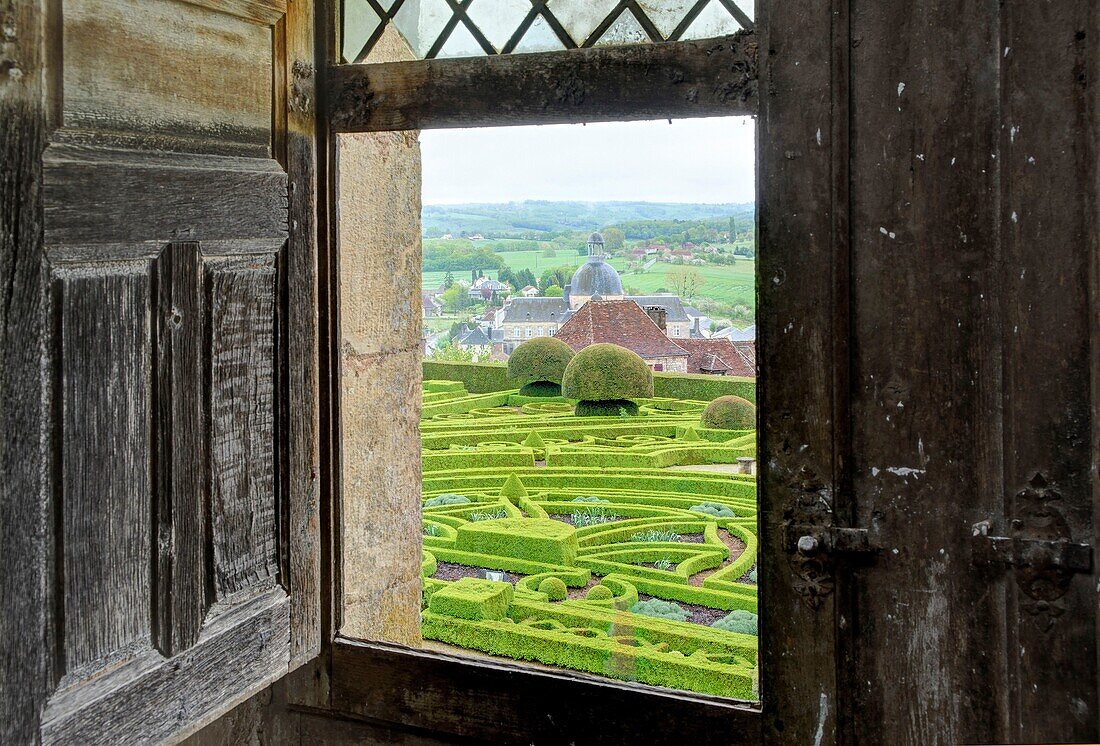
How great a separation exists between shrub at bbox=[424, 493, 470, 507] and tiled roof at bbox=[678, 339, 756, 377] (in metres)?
1.13

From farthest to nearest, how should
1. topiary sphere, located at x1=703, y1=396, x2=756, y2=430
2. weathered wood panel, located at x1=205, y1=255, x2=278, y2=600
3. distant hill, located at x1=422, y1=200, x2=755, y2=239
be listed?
topiary sphere, located at x1=703, y1=396, x2=756, y2=430
distant hill, located at x1=422, y1=200, x2=755, y2=239
weathered wood panel, located at x1=205, y1=255, x2=278, y2=600

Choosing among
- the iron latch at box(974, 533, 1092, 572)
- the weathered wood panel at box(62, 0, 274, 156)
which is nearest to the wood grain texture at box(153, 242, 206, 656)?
the weathered wood panel at box(62, 0, 274, 156)

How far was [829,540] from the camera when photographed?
5.56 feet

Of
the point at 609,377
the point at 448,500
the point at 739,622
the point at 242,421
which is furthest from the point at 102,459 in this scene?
the point at 448,500

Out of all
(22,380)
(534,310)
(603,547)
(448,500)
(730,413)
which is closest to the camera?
(22,380)

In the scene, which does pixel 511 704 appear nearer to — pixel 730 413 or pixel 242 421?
pixel 242 421

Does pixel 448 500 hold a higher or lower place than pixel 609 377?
lower

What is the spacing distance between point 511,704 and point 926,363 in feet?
3.68

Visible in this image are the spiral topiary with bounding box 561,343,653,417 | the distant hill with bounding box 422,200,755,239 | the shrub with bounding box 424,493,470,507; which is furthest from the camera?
the shrub with bounding box 424,493,470,507

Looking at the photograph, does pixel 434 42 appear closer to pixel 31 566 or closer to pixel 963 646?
pixel 31 566

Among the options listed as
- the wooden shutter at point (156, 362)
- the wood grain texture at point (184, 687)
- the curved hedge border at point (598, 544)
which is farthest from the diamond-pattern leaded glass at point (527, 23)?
the wood grain texture at point (184, 687)

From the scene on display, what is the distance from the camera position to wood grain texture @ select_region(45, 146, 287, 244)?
1316mm

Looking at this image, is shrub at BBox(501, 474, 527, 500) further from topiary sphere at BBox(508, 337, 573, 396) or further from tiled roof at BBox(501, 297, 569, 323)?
tiled roof at BBox(501, 297, 569, 323)

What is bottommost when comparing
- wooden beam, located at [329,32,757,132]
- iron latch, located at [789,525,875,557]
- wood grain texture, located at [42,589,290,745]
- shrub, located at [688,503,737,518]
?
wood grain texture, located at [42,589,290,745]
